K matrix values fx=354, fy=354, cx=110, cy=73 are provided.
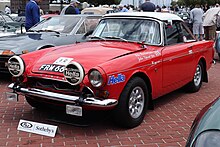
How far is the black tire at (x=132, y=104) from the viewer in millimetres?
4617

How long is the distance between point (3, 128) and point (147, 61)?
223 cm

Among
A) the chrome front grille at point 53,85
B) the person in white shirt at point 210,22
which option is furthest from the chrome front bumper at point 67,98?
the person in white shirt at point 210,22

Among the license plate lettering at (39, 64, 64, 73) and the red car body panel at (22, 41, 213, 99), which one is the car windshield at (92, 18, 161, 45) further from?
the license plate lettering at (39, 64, 64, 73)

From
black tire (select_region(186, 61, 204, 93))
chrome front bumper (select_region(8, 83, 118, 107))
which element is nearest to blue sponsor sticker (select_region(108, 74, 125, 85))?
chrome front bumper (select_region(8, 83, 118, 107))

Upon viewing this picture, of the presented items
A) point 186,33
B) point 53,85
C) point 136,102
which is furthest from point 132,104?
point 186,33

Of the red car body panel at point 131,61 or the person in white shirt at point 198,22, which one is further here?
the person in white shirt at point 198,22

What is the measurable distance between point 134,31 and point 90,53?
1109mm

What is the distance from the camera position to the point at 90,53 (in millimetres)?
5062

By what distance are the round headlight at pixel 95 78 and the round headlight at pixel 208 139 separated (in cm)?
207

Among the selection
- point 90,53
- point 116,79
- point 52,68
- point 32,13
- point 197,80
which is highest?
point 32,13

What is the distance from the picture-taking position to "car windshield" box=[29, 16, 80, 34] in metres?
8.53

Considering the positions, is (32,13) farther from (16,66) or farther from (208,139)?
(208,139)

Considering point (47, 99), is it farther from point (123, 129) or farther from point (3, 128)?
point (123, 129)

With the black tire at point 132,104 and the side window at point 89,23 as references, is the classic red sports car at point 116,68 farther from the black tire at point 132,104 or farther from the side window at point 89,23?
the side window at point 89,23
